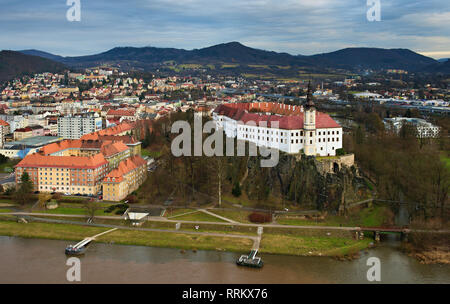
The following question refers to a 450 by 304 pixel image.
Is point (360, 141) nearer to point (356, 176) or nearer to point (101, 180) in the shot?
point (356, 176)

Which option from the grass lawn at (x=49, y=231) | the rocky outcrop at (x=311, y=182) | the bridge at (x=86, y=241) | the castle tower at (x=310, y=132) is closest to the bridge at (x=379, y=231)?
the rocky outcrop at (x=311, y=182)

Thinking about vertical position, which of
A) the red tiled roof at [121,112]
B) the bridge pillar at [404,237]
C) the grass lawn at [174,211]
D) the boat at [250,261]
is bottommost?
the boat at [250,261]

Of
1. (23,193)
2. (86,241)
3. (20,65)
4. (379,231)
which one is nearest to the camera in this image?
(86,241)

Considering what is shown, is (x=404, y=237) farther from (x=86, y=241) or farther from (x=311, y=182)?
(x=86, y=241)

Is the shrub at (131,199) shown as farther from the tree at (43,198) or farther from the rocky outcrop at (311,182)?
the rocky outcrop at (311,182)

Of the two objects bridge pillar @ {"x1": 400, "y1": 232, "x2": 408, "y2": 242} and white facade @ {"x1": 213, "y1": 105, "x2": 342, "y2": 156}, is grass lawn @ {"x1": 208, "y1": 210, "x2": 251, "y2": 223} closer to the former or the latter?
white facade @ {"x1": 213, "y1": 105, "x2": 342, "y2": 156}

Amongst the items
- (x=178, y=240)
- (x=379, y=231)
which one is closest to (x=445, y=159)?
(x=379, y=231)
